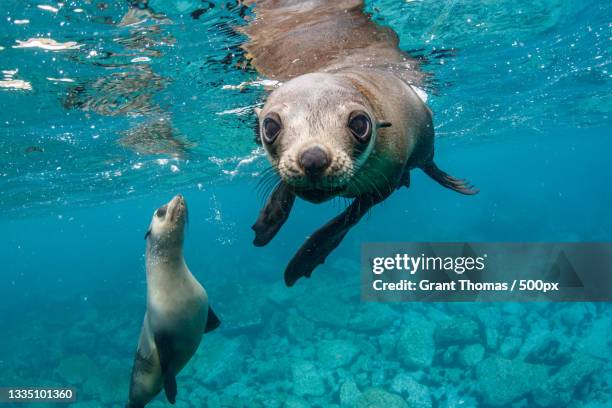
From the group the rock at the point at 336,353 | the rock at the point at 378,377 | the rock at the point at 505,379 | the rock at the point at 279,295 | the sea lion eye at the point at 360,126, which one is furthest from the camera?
the rock at the point at 279,295

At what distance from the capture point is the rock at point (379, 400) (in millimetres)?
9488

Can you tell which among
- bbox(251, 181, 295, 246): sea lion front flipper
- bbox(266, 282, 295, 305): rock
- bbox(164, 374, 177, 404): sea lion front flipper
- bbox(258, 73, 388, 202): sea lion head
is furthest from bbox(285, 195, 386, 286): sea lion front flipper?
bbox(266, 282, 295, 305): rock

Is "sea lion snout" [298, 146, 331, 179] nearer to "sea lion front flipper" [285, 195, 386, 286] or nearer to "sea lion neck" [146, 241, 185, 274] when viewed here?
"sea lion front flipper" [285, 195, 386, 286]

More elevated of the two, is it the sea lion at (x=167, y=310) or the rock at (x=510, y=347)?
the sea lion at (x=167, y=310)

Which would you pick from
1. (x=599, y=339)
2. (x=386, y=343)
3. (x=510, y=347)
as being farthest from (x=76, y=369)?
(x=599, y=339)

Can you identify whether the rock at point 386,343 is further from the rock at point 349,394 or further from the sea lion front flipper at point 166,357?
the sea lion front flipper at point 166,357

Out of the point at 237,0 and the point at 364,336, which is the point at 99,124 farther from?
the point at 364,336

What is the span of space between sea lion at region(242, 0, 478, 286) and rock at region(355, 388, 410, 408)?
6.19m

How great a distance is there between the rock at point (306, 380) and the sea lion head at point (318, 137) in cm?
916

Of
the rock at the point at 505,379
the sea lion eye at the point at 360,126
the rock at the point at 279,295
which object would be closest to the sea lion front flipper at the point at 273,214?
the sea lion eye at the point at 360,126

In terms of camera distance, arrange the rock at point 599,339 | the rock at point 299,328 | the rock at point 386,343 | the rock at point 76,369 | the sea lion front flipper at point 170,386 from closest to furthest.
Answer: the sea lion front flipper at point 170,386 < the rock at point 386,343 < the rock at point 599,339 < the rock at point 76,369 < the rock at point 299,328

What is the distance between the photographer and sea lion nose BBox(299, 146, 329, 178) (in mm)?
2199

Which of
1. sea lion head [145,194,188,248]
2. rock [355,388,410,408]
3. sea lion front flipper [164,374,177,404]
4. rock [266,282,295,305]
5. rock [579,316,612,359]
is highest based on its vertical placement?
sea lion head [145,194,188,248]

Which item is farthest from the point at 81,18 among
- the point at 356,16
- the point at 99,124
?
the point at 99,124
